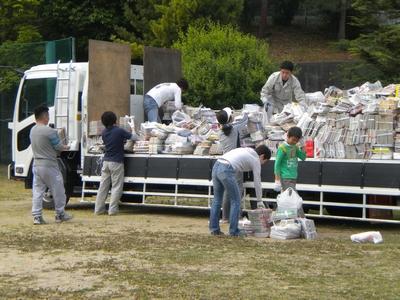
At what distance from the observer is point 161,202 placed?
1744 cm

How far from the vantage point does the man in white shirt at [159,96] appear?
1703 centimetres

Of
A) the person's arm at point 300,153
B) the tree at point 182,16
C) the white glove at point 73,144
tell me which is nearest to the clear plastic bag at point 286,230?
the person's arm at point 300,153

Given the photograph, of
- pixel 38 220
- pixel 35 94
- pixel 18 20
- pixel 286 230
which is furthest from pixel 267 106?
pixel 18 20

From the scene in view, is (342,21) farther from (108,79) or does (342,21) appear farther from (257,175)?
(257,175)

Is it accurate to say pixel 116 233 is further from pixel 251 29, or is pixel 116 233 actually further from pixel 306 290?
pixel 251 29

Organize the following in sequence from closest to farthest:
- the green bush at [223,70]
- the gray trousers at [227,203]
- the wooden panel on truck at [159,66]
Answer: the gray trousers at [227,203]
the wooden panel on truck at [159,66]
the green bush at [223,70]

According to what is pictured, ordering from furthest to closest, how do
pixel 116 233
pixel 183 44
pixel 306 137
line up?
pixel 183 44 < pixel 306 137 < pixel 116 233

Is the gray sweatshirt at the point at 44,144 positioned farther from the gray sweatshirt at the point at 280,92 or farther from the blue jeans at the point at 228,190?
the gray sweatshirt at the point at 280,92

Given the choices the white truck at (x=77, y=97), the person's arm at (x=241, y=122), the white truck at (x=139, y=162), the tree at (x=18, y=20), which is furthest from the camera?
the tree at (x=18, y=20)

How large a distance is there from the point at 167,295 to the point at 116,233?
487cm

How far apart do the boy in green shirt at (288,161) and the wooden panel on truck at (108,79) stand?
5.19 m

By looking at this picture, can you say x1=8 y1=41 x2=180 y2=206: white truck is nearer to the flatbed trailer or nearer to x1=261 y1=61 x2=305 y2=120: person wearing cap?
the flatbed trailer

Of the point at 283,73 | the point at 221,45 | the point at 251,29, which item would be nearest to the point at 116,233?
the point at 283,73

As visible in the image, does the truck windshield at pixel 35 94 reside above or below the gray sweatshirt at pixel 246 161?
above
